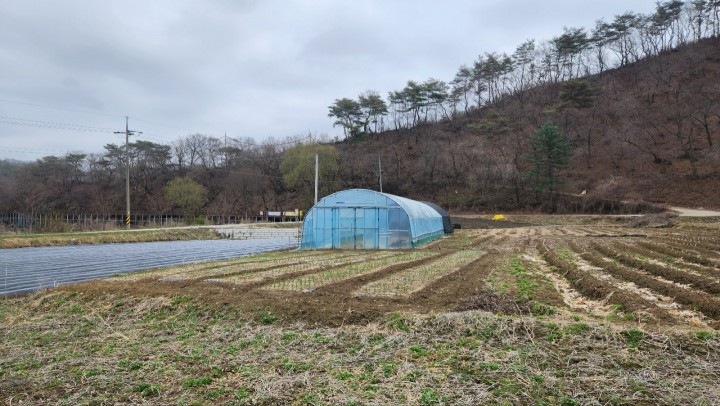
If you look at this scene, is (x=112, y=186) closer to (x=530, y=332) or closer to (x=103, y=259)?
(x=103, y=259)

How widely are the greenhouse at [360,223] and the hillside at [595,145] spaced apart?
1255 inches

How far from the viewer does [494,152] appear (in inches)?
2346

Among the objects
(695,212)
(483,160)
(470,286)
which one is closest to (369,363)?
(470,286)

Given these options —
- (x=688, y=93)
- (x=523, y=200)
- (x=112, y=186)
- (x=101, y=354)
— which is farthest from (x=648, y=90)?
(x=112, y=186)

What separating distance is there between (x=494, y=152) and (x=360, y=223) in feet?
145

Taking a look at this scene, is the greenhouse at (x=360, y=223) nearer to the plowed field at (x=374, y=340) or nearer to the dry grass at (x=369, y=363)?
the plowed field at (x=374, y=340)

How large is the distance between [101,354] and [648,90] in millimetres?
75028

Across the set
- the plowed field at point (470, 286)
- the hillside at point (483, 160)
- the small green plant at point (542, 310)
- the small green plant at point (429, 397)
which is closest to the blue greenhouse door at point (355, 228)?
the plowed field at point (470, 286)

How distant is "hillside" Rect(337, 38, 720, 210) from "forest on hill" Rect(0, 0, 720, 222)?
21cm

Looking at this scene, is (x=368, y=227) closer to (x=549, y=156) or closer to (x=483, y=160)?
(x=549, y=156)

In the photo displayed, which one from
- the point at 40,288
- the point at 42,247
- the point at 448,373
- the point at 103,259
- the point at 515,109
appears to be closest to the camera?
the point at 448,373

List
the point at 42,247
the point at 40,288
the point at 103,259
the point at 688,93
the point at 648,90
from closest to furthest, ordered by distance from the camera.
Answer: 1. the point at 40,288
2. the point at 103,259
3. the point at 42,247
4. the point at 688,93
5. the point at 648,90

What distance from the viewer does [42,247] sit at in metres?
23.0

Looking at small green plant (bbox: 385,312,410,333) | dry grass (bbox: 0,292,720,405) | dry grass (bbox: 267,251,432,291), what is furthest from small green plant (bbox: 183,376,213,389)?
dry grass (bbox: 267,251,432,291)
